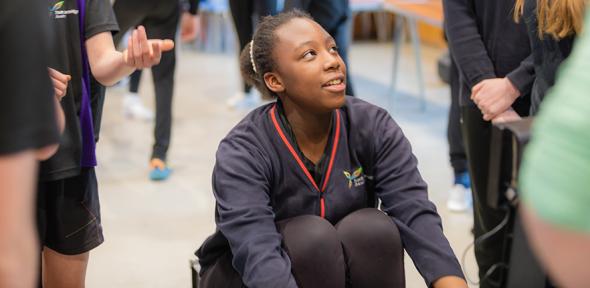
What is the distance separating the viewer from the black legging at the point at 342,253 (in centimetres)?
194

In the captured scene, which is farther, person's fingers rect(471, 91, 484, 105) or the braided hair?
person's fingers rect(471, 91, 484, 105)

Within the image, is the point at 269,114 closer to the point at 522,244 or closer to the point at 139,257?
the point at 522,244

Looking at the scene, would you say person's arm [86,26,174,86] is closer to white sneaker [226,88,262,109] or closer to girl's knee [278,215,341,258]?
Result: girl's knee [278,215,341,258]

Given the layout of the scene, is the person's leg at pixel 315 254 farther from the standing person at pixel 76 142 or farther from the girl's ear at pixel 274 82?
the standing person at pixel 76 142

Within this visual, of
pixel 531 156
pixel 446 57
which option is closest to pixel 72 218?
pixel 531 156

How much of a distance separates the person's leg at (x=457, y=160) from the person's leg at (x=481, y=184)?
0.71 m

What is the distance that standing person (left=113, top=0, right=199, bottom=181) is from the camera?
3730mm

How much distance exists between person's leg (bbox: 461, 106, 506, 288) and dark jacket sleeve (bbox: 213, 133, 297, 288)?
68 centimetres

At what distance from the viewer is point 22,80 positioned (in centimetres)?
117

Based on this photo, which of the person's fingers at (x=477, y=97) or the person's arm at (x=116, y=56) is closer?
the person's arm at (x=116, y=56)

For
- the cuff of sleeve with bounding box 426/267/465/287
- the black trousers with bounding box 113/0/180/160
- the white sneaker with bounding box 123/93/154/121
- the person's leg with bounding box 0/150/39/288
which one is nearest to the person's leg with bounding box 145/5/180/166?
the black trousers with bounding box 113/0/180/160

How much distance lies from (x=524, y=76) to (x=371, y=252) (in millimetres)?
654

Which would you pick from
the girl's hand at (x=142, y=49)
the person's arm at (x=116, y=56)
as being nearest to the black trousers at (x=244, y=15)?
the person's arm at (x=116, y=56)

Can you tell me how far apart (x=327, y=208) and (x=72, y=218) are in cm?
62
